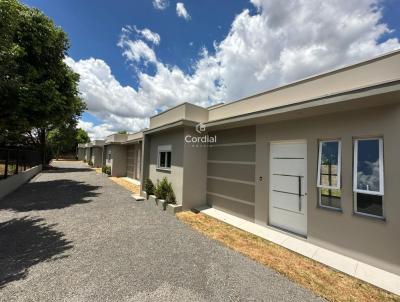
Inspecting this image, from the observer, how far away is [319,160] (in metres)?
4.71

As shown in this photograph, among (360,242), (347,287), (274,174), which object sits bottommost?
(347,287)

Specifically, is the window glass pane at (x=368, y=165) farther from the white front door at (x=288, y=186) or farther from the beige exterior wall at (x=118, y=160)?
the beige exterior wall at (x=118, y=160)

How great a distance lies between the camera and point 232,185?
22.6ft

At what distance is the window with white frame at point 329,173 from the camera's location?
14.5 ft

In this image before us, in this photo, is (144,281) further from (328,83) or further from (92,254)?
(328,83)

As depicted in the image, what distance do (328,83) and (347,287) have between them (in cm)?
436

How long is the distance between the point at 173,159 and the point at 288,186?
4.70 m

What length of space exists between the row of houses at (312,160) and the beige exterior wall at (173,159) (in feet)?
0.27

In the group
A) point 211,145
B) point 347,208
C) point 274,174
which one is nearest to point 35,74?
point 211,145

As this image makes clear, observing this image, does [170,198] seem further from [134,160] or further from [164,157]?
[134,160]

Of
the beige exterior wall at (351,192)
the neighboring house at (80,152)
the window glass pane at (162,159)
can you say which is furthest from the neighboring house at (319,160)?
the neighboring house at (80,152)

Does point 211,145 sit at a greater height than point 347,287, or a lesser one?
greater

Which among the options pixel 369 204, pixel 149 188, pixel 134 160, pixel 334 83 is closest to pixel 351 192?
pixel 369 204

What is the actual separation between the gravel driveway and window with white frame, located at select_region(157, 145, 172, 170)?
297cm
